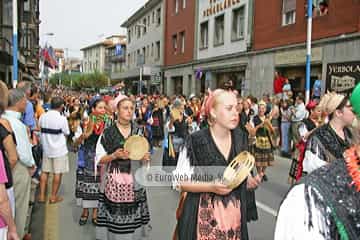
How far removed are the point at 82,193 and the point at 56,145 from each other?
135 cm

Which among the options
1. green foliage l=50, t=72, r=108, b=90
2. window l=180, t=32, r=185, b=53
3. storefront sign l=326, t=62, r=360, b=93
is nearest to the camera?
storefront sign l=326, t=62, r=360, b=93

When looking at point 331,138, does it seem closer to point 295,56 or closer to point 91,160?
point 91,160

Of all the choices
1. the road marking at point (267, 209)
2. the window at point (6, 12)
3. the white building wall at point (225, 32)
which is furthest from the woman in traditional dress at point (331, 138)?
the window at point (6, 12)

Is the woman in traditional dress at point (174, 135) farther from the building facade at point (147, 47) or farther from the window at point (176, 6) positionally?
the window at point (176, 6)

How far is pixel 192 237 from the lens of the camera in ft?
9.72

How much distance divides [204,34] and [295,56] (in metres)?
12.6

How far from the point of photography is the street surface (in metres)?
5.37

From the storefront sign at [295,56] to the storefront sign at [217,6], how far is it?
20.4 feet

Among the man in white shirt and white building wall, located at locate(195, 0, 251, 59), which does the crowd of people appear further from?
white building wall, located at locate(195, 0, 251, 59)

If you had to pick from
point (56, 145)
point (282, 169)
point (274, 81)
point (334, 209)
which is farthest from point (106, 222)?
point (274, 81)

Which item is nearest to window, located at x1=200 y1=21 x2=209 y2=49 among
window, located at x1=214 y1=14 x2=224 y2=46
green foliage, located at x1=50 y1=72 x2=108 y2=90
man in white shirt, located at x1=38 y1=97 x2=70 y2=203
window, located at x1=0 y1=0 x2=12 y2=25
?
window, located at x1=214 y1=14 x2=224 y2=46

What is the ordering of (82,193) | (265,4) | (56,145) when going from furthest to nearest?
(265,4) → (56,145) → (82,193)

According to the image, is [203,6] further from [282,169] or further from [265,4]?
[282,169]

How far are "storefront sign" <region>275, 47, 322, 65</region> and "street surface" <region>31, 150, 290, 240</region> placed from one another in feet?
26.3
